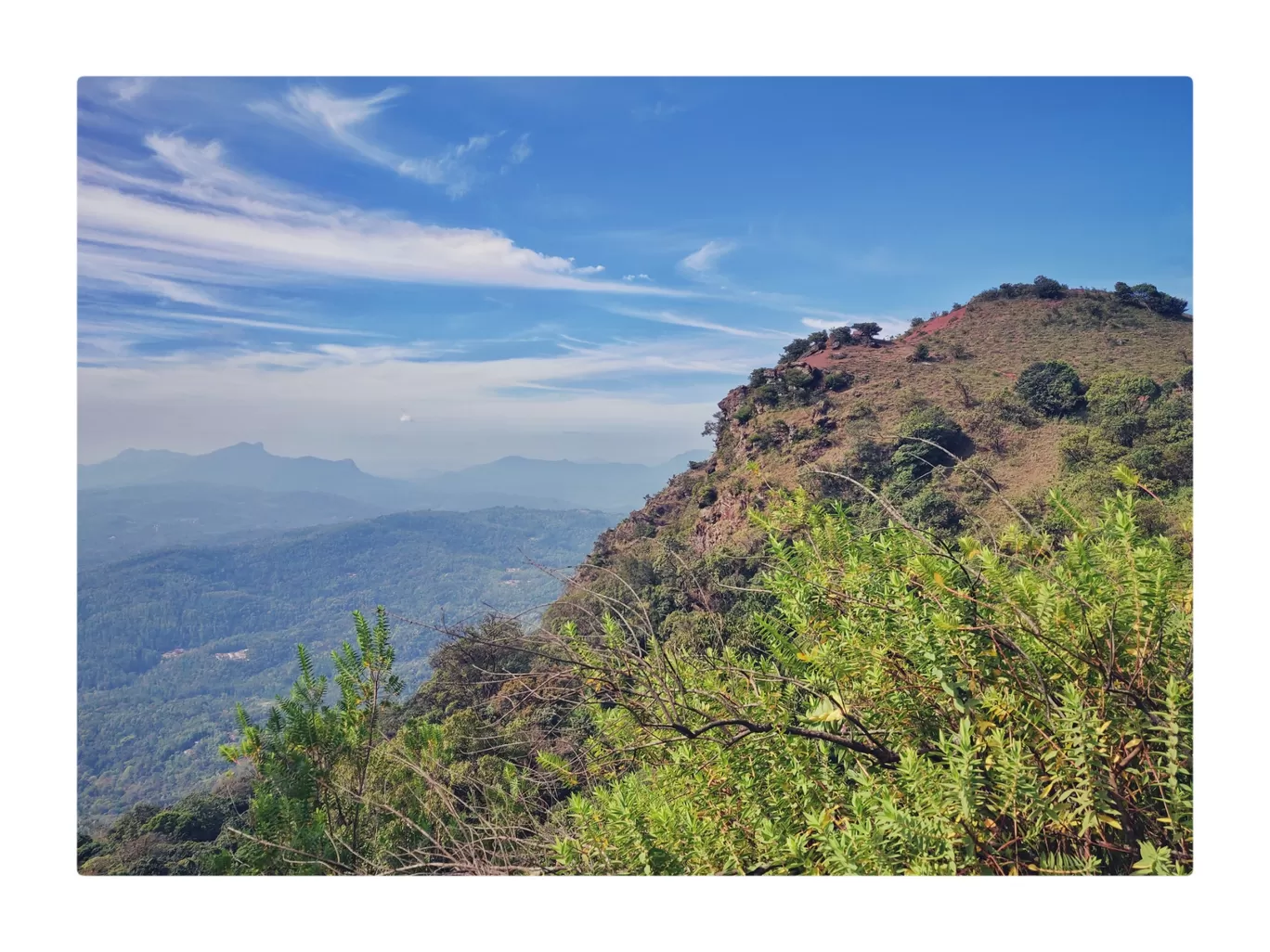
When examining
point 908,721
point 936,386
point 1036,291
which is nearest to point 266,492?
point 936,386

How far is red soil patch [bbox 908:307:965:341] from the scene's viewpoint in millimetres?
14148

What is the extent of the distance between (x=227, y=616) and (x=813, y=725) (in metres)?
7.83

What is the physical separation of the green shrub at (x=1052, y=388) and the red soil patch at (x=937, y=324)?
3.79m

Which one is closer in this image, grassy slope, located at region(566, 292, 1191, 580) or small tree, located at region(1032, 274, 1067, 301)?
grassy slope, located at region(566, 292, 1191, 580)

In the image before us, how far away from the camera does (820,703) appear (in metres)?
1.29

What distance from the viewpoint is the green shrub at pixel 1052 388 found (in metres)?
9.12

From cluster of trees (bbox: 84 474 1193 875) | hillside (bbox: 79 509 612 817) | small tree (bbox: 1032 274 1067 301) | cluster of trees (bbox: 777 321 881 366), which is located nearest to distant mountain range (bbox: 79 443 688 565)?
hillside (bbox: 79 509 612 817)

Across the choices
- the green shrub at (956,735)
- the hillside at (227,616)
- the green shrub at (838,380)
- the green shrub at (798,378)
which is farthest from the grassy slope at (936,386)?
the green shrub at (956,735)

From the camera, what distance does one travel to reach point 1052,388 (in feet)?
31.6

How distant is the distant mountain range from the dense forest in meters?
0.69

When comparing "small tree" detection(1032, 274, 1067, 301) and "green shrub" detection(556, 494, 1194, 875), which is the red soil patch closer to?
"small tree" detection(1032, 274, 1067, 301)
